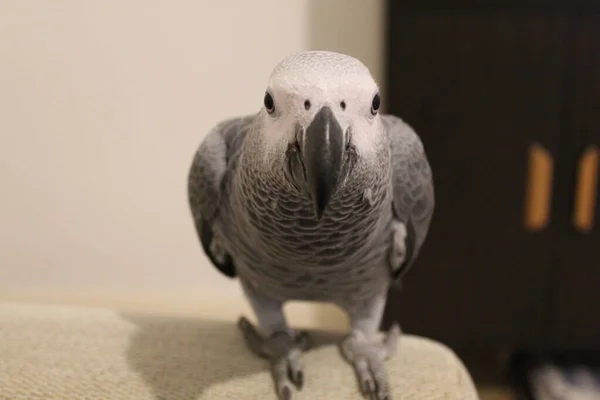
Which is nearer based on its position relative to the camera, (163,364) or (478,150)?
(163,364)

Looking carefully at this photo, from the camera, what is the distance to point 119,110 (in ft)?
4.83

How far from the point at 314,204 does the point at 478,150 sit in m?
0.97

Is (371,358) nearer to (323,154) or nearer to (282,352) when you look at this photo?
(282,352)

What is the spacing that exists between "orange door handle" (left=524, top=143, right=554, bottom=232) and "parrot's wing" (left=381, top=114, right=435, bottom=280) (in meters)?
0.68

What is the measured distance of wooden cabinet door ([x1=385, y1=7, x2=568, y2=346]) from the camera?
1280 mm

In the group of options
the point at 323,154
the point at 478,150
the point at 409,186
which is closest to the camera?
the point at 323,154

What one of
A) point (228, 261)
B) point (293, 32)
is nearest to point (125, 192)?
point (293, 32)

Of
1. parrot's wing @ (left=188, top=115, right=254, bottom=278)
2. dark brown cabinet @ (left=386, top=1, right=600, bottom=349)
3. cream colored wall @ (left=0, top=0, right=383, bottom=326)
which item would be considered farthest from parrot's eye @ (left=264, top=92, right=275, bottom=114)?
cream colored wall @ (left=0, top=0, right=383, bottom=326)

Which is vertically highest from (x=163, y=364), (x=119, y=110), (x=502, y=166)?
(x=119, y=110)

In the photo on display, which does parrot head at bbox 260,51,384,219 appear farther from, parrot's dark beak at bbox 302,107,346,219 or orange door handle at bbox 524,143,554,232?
orange door handle at bbox 524,143,554,232

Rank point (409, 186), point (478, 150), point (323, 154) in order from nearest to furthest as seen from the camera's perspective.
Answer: point (323, 154) → point (409, 186) → point (478, 150)

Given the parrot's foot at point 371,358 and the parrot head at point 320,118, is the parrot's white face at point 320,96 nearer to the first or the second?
the parrot head at point 320,118

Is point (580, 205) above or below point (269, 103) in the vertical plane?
below

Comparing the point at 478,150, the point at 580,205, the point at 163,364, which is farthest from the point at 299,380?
the point at 580,205
